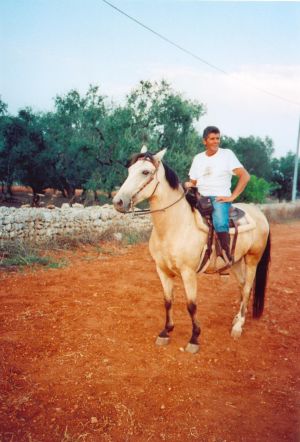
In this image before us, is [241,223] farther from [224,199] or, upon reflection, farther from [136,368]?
[136,368]

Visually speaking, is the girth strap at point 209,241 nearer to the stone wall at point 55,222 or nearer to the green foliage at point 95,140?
the stone wall at point 55,222

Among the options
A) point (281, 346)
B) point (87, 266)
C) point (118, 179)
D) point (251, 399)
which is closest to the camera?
point (251, 399)

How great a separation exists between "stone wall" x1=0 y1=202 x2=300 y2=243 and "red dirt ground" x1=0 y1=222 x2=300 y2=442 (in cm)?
207

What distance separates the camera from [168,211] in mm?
3723

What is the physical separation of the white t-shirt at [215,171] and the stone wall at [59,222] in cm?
571

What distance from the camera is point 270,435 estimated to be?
2.60m

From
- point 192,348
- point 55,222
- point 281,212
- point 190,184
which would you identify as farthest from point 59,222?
point 281,212

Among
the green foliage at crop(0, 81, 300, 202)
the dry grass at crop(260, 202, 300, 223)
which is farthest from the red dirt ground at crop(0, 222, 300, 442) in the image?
the dry grass at crop(260, 202, 300, 223)

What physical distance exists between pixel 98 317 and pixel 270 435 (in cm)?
290

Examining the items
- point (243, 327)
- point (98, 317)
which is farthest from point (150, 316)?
point (243, 327)

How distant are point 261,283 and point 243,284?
269 mm

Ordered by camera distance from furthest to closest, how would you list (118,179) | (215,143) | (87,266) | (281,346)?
(118,179) → (87,266) → (281,346) → (215,143)

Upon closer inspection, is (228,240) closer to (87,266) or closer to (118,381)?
(118,381)

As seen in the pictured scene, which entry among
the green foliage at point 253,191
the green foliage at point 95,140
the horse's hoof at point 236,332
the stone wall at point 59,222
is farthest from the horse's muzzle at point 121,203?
the green foliage at point 253,191
